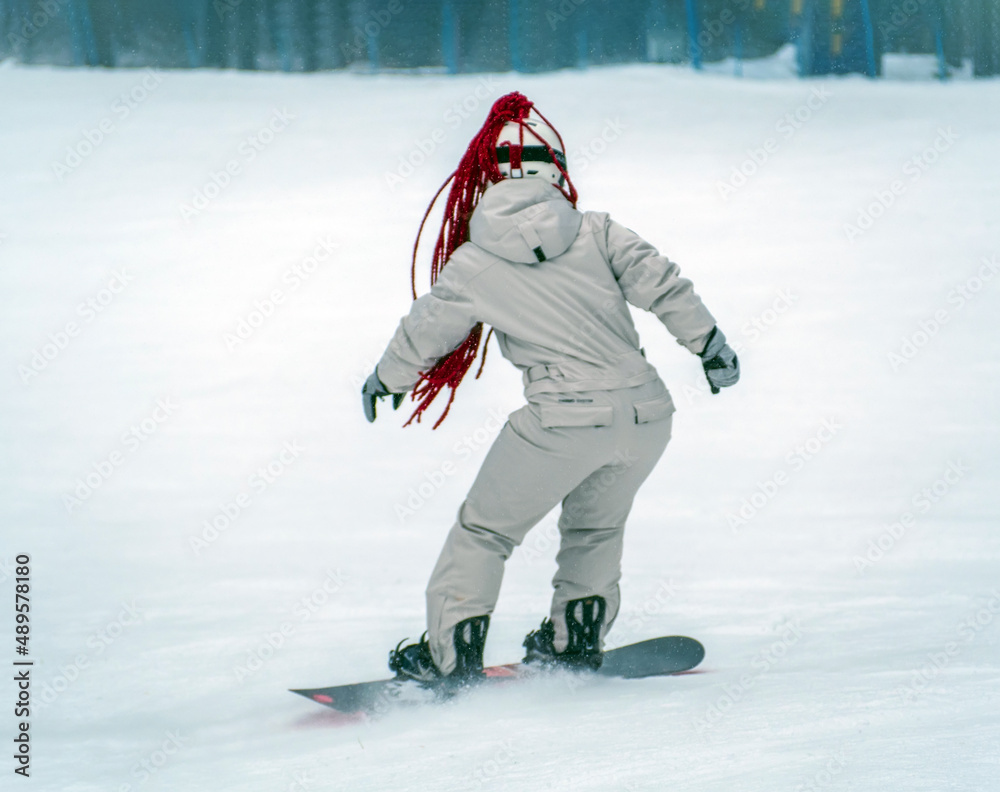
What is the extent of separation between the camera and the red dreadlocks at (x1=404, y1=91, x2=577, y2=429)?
7.22 feet

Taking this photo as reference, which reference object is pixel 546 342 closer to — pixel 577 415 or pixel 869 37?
pixel 577 415

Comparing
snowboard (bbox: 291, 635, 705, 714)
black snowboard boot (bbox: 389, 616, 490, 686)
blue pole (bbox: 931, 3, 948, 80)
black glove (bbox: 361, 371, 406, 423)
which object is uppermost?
blue pole (bbox: 931, 3, 948, 80)

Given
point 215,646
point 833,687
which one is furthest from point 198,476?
point 833,687

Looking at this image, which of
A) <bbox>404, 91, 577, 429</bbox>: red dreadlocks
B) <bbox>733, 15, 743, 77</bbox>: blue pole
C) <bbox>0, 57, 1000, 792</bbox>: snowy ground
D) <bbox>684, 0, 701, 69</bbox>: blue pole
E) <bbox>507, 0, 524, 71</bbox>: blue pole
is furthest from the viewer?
<bbox>733, 15, 743, 77</bbox>: blue pole

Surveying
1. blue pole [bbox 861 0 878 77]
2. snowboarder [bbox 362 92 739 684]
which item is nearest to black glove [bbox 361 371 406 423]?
snowboarder [bbox 362 92 739 684]

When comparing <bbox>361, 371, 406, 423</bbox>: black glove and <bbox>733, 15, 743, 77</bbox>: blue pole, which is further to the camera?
<bbox>733, 15, 743, 77</bbox>: blue pole

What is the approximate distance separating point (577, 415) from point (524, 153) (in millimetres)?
554

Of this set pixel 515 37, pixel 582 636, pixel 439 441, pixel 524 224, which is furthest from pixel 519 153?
pixel 515 37

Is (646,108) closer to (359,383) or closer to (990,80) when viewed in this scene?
(990,80)

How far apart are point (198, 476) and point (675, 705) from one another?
2391 mm

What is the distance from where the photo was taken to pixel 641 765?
1836 mm

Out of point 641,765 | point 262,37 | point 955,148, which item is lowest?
point 641,765

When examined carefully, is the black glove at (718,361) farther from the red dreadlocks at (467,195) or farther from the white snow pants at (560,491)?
the red dreadlocks at (467,195)

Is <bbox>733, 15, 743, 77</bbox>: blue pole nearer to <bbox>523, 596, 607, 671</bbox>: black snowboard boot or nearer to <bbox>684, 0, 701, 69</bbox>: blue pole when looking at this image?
<bbox>684, 0, 701, 69</bbox>: blue pole
